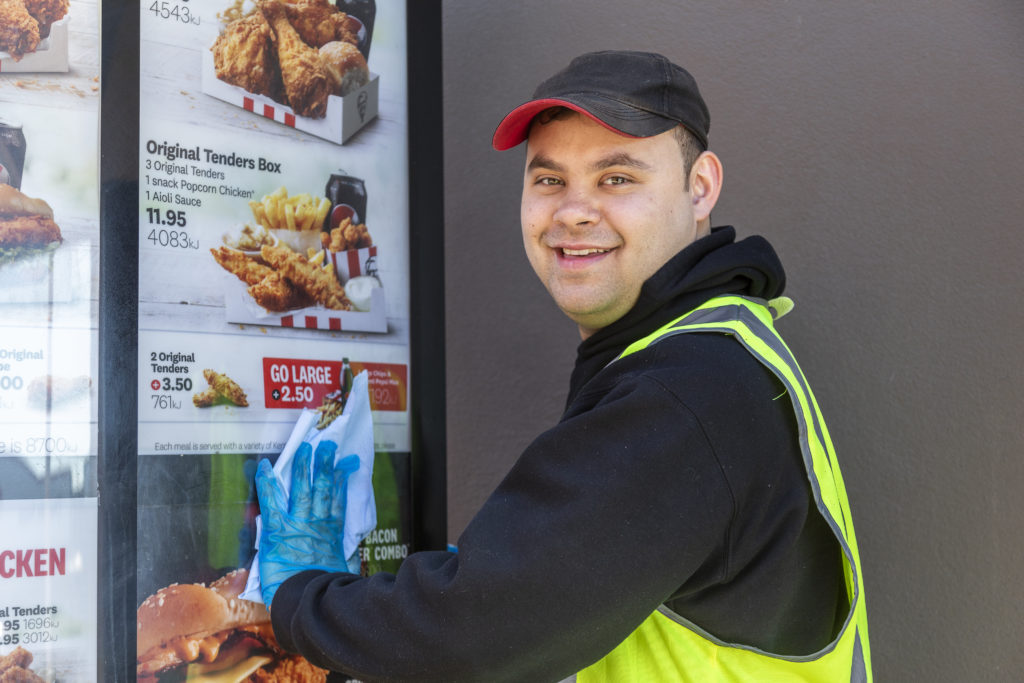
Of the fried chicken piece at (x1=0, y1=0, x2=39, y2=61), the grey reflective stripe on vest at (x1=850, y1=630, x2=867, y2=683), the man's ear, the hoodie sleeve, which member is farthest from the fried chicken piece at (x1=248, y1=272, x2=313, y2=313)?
the grey reflective stripe on vest at (x1=850, y1=630, x2=867, y2=683)

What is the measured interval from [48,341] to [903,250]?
71.6 inches

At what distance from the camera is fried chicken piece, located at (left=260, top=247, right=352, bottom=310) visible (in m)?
1.98

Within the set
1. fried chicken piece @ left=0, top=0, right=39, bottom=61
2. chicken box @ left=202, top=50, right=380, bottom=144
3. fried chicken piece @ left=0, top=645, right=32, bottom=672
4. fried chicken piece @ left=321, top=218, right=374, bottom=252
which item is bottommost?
fried chicken piece @ left=0, top=645, right=32, bottom=672

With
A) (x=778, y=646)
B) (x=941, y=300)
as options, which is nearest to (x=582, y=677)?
(x=778, y=646)

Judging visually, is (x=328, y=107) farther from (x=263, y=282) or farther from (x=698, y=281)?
(x=698, y=281)

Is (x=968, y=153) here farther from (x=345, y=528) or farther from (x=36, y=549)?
(x=36, y=549)

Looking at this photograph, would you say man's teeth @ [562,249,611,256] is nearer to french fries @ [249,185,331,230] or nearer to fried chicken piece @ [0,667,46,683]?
french fries @ [249,185,331,230]

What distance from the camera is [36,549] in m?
1.68

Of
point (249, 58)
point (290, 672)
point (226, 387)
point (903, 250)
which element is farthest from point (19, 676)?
point (903, 250)

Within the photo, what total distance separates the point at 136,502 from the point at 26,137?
0.67 m

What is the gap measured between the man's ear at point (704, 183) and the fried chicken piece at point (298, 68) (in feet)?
2.59

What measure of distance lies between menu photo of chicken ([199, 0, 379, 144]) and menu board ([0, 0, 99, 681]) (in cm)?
27

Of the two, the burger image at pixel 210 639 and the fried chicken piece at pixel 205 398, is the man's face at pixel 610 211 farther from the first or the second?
the burger image at pixel 210 639

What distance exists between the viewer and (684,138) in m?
1.92
